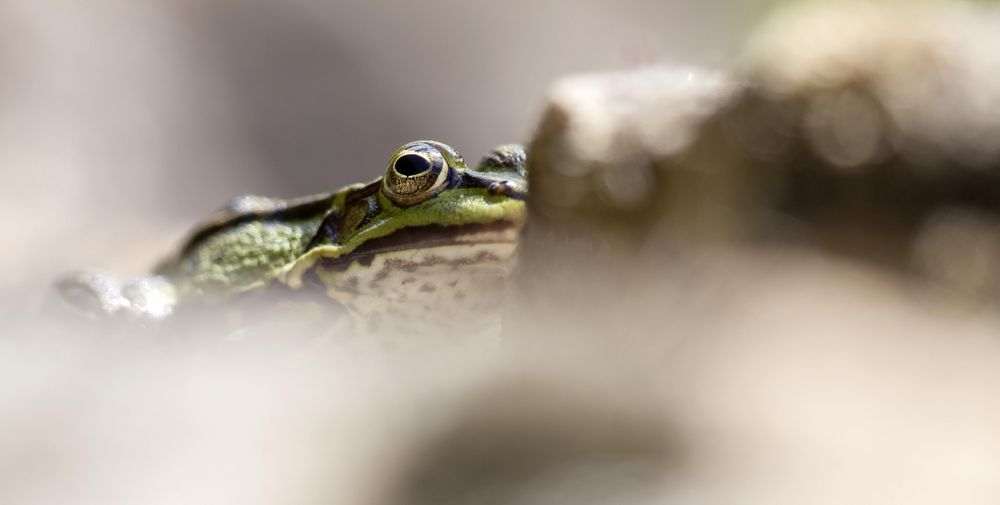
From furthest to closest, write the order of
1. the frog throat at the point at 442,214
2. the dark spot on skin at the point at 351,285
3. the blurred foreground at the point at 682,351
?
the dark spot on skin at the point at 351,285
the frog throat at the point at 442,214
the blurred foreground at the point at 682,351

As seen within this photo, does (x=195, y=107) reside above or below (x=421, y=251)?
above

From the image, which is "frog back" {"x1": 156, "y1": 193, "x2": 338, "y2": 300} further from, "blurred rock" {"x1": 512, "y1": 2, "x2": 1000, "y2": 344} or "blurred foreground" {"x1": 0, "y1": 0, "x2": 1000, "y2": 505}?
"blurred rock" {"x1": 512, "y1": 2, "x2": 1000, "y2": 344}

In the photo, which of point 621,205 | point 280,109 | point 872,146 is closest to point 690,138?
point 621,205

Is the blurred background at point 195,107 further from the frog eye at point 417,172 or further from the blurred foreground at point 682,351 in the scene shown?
the frog eye at point 417,172

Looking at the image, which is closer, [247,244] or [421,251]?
[421,251]

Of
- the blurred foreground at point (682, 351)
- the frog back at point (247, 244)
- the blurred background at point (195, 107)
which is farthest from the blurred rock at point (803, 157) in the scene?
the frog back at point (247, 244)

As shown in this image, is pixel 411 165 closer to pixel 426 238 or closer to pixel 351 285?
pixel 426 238

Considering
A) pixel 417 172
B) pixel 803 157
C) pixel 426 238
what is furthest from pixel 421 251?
pixel 803 157

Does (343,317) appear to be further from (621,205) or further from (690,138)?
(690,138)
